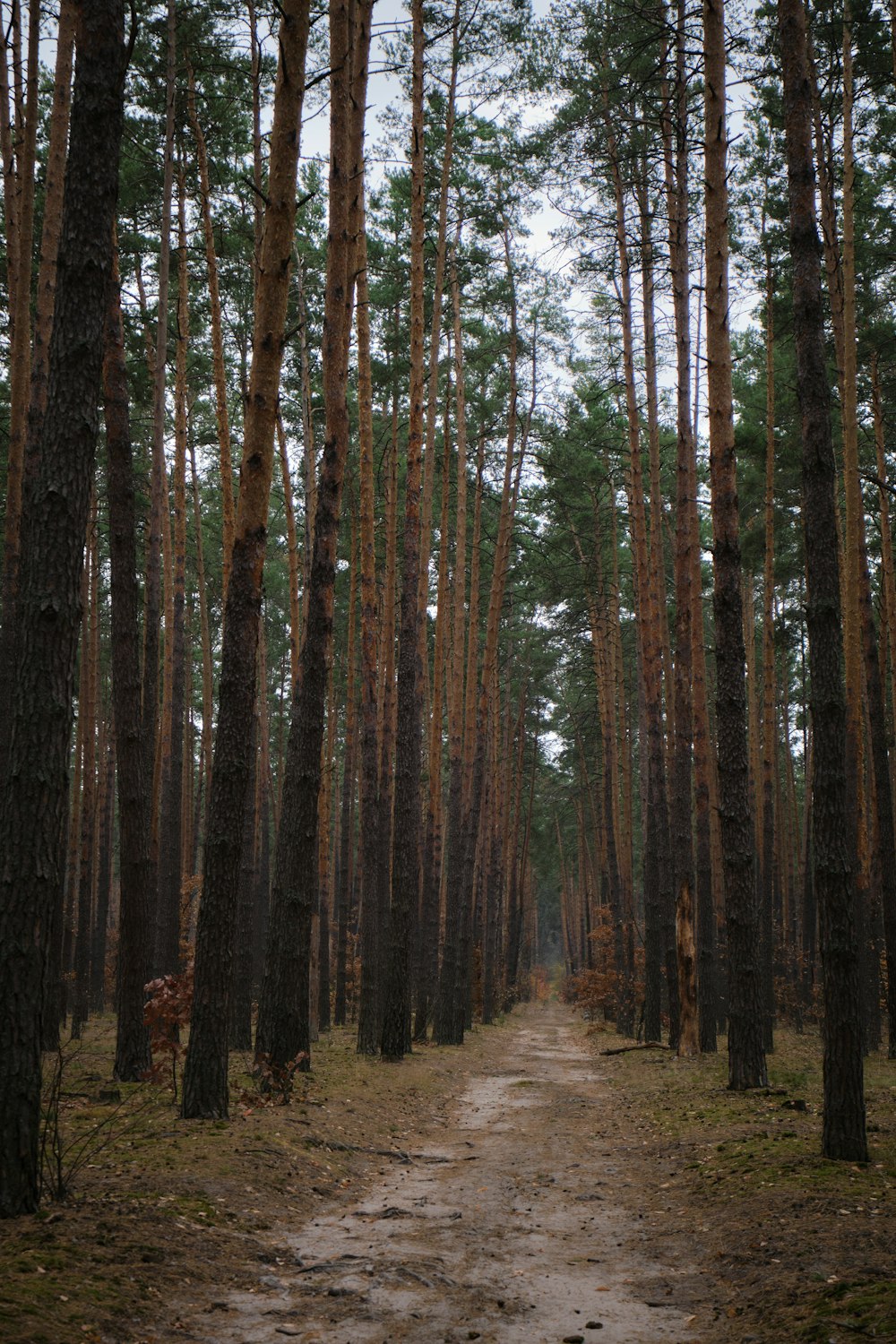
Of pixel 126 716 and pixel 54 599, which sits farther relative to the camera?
pixel 126 716

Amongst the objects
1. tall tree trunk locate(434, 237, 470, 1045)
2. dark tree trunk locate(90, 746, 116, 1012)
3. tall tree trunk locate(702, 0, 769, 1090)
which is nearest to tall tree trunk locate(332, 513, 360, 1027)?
tall tree trunk locate(434, 237, 470, 1045)

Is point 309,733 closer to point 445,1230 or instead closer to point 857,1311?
point 445,1230

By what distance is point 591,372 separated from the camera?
79.8 ft

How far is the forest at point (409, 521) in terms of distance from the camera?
6.07 m

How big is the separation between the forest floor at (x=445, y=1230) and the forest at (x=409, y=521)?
13 cm

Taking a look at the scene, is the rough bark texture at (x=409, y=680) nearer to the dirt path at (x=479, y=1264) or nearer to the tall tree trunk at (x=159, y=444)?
the tall tree trunk at (x=159, y=444)

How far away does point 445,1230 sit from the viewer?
18.2ft

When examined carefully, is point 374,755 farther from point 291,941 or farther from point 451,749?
point 451,749

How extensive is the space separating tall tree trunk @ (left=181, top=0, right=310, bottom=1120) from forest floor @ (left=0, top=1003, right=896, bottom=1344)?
2.22ft

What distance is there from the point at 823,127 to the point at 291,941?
48.4 ft

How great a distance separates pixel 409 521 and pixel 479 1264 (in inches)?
420

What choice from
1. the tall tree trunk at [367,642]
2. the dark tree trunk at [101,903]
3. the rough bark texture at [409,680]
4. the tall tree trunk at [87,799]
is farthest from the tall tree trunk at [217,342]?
the dark tree trunk at [101,903]

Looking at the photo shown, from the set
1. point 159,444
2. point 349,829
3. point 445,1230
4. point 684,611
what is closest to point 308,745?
point 159,444

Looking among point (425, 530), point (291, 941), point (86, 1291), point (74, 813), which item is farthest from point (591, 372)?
point (86, 1291)
